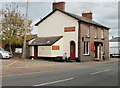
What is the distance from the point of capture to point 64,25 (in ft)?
104

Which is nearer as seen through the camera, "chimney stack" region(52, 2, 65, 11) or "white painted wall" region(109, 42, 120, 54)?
"chimney stack" region(52, 2, 65, 11)

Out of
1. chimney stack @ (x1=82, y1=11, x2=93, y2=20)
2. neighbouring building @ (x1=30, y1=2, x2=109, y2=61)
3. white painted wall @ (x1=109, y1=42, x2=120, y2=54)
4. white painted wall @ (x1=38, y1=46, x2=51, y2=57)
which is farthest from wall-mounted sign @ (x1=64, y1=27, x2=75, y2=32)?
white painted wall @ (x1=109, y1=42, x2=120, y2=54)

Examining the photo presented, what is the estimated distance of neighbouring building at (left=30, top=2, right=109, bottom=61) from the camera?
3004 centimetres

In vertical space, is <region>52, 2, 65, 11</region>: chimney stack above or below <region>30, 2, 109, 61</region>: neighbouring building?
above

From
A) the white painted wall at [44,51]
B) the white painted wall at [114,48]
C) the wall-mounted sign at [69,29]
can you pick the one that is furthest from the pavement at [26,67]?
the white painted wall at [114,48]

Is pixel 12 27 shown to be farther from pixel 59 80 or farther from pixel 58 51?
pixel 59 80

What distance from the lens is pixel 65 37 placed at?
3133cm

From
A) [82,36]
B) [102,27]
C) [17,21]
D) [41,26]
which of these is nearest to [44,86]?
[82,36]

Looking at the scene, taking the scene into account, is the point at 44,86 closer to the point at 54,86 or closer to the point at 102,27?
the point at 54,86

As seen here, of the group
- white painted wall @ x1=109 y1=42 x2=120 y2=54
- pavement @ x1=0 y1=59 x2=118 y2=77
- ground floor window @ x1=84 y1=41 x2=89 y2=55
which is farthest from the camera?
white painted wall @ x1=109 y1=42 x2=120 y2=54

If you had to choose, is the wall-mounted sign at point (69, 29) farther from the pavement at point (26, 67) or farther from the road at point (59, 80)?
the road at point (59, 80)

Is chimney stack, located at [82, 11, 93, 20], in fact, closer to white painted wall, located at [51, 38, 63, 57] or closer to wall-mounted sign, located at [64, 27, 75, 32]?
wall-mounted sign, located at [64, 27, 75, 32]

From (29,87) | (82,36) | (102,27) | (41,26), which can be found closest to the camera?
(29,87)

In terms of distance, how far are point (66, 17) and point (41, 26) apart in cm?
520
